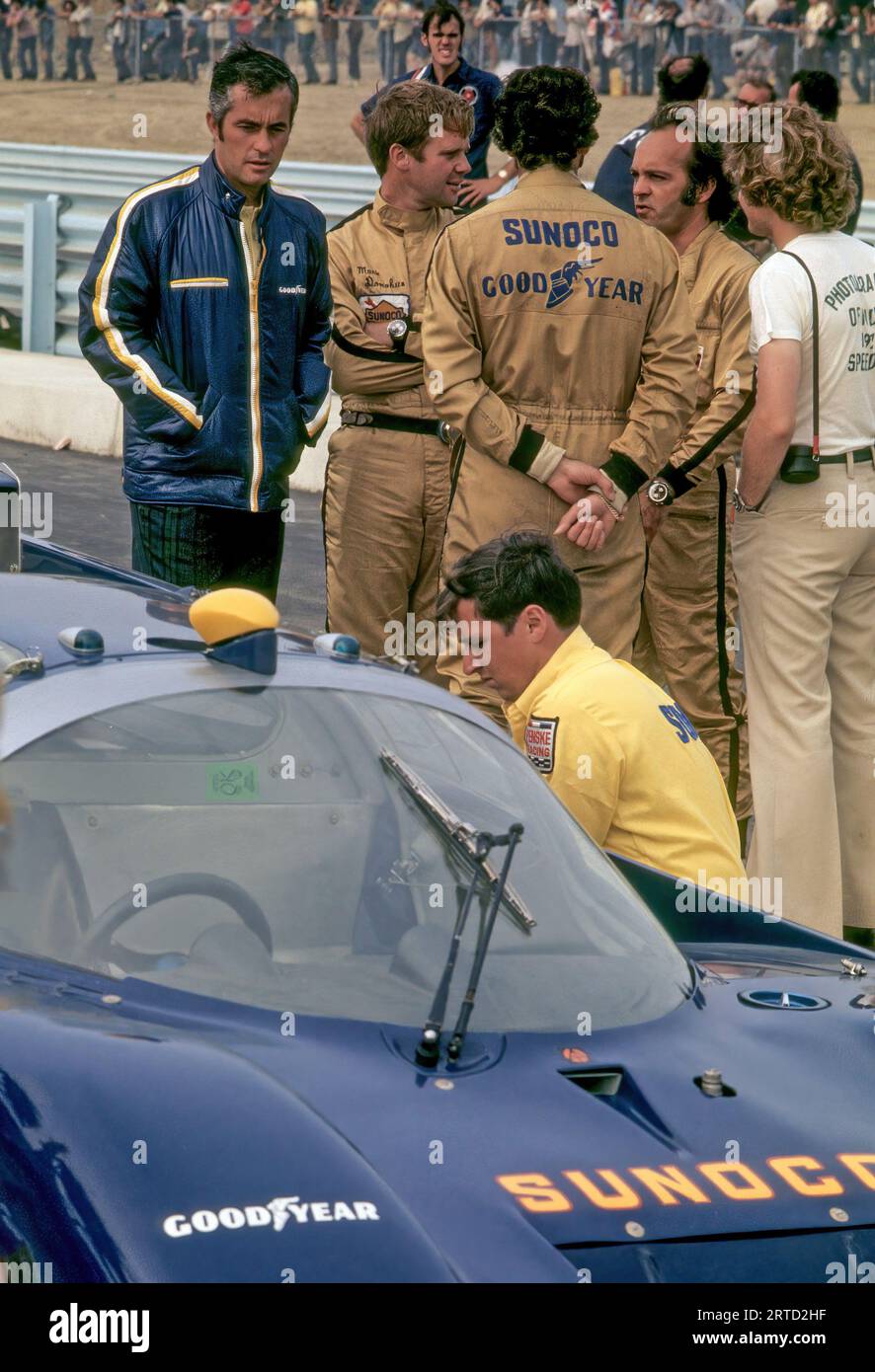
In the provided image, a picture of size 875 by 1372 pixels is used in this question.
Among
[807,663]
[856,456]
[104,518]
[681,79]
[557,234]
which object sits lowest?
[104,518]

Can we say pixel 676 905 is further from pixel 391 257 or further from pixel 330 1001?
pixel 391 257

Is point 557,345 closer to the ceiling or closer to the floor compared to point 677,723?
closer to the ceiling

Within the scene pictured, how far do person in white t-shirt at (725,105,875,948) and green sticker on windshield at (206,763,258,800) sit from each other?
231cm

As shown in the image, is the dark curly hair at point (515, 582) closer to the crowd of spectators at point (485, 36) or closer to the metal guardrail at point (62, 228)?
the metal guardrail at point (62, 228)

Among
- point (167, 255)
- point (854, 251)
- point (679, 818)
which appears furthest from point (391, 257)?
point (679, 818)

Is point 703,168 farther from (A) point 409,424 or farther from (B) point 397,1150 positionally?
(B) point 397,1150

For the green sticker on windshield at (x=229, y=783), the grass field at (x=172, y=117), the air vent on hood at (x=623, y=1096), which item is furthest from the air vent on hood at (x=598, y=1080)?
the grass field at (x=172, y=117)

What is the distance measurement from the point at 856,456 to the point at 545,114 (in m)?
1.23

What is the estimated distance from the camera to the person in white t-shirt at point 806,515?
4977 mm

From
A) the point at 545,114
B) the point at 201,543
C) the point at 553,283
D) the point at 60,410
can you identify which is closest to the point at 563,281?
the point at 553,283

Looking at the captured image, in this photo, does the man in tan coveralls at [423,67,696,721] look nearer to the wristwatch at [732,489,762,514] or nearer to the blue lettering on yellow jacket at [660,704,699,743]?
the wristwatch at [732,489,762,514]

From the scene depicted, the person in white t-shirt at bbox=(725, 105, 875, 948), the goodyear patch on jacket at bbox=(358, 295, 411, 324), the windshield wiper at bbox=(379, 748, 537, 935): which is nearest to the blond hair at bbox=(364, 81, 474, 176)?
the goodyear patch on jacket at bbox=(358, 295, 411, 324)

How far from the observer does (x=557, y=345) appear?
5.15 m
